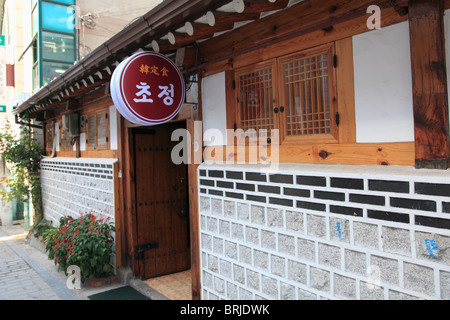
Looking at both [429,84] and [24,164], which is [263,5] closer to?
[429,84]

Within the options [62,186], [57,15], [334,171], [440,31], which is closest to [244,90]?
[334,171]

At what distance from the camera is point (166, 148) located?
647 centimetres

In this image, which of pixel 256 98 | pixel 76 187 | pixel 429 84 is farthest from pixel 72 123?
pixel 429 84

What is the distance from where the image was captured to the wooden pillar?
225 centimetres

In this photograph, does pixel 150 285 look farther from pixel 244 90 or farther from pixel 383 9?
pixel 383 9

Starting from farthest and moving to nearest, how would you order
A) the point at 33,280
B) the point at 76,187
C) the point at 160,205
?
1. the point at 76,187
2. the point at 33,280
3. the point at 160,205

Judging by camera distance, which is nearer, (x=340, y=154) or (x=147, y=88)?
(x=340, y=154)

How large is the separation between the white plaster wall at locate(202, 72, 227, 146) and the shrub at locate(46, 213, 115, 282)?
3017 millimetres

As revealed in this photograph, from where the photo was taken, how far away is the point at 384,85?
2568 mm

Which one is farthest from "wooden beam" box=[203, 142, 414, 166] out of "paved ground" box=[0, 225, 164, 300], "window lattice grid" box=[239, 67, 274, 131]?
"paved ground" box=[0, 225, 164, 300]

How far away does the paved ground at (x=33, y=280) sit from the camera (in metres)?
5.76

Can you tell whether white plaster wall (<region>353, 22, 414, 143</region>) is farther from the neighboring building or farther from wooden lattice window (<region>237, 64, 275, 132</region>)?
the neighboring building

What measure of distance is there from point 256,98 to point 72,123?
5599 mm
